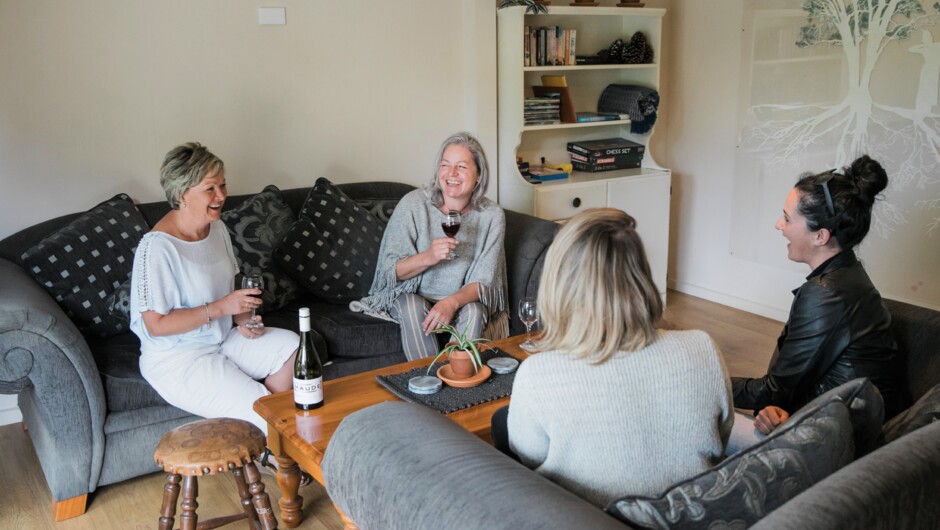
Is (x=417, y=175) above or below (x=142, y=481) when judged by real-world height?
above

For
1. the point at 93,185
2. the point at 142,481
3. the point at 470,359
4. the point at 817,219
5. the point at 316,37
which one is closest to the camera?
the point at 817,219

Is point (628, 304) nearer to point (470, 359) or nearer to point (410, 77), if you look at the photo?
point (470, 359)

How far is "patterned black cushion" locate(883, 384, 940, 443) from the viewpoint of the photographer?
166 centimetres

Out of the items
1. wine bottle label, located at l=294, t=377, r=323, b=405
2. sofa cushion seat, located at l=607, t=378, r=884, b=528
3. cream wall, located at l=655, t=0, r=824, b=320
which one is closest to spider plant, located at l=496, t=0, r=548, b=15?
cream wall, located at l=655, t=0, r=824, b=320

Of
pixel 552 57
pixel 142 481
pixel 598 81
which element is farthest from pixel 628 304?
pixel 598 81

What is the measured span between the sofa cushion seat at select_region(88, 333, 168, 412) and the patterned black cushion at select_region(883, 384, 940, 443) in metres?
2.21

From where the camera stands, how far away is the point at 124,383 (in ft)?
9.12

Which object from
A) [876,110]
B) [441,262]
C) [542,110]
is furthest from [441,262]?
[876,110]

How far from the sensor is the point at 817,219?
229 centimetres

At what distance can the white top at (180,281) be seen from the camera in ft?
8.59

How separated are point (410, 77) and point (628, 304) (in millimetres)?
2991

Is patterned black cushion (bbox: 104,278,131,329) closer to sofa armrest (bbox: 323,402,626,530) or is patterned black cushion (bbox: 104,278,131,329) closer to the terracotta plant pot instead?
the terracotta plant pot

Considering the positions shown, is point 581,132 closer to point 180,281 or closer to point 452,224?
point 452,224

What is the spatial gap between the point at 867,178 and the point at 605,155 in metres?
2.64
